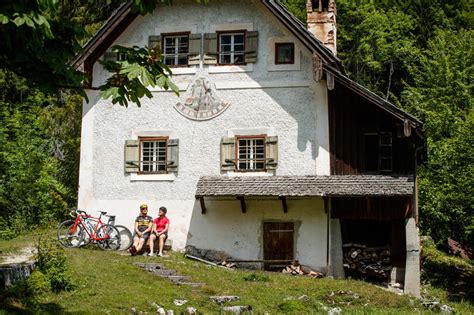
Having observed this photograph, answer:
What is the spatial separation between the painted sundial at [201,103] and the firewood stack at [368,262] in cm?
518

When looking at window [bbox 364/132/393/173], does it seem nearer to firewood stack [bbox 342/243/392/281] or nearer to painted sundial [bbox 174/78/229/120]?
firewood stack [bbox 342/243/392/281]

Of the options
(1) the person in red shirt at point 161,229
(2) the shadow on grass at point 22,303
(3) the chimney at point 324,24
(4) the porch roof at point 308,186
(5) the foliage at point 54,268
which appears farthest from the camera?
(3) the chimney at point 324,24

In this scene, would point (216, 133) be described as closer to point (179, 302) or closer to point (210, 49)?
point (210, 49)

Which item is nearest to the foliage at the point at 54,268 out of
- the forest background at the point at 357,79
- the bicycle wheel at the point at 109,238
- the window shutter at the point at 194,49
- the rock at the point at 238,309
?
the rock at the point at 238,309

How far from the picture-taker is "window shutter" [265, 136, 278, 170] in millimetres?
19166

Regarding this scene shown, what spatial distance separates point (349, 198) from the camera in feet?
61.5

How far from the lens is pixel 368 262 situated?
1877 cm

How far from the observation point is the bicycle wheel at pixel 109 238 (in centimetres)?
1942

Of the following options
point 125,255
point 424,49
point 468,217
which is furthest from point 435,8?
point 125,255

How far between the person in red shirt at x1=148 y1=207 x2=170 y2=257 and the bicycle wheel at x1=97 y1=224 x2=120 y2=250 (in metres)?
1.08

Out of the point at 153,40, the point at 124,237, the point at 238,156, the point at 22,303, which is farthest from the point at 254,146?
the point at 22,303

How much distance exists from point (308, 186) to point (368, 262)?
260 cm

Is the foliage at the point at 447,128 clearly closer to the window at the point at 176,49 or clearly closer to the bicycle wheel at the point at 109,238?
the window at the point at 176,49

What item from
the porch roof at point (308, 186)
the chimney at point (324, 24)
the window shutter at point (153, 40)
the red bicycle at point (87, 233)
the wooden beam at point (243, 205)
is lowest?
the red bicycle at point (87, 233)
